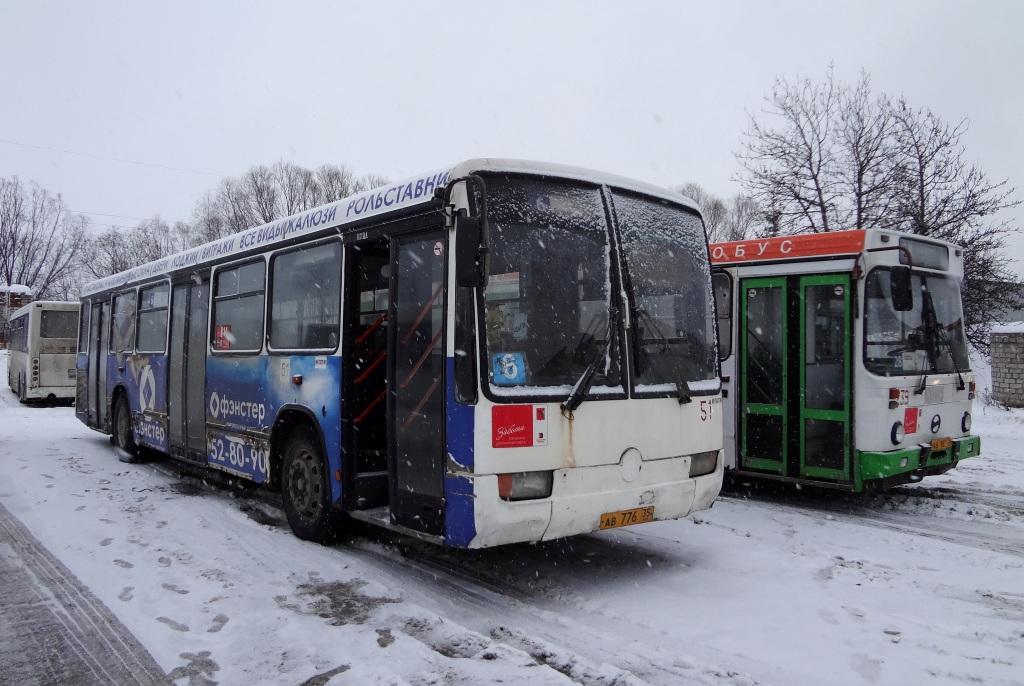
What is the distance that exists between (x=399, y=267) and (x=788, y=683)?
3706 millimetres

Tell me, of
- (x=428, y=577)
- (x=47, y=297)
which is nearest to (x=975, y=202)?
(x=428, y=577)

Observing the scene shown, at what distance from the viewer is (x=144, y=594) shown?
5.22 meters

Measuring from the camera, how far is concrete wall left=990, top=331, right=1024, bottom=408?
18.0 meters

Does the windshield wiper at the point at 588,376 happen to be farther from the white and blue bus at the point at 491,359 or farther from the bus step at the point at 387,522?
the bus step at the point at 387,522

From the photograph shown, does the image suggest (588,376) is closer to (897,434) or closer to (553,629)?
(553,629)

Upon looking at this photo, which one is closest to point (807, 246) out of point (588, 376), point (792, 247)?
point (792, 247)

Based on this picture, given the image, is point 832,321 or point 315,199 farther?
point 315,199

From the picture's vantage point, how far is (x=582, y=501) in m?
5.08

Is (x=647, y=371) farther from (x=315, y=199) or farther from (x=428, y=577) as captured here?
(x=315, y=199)

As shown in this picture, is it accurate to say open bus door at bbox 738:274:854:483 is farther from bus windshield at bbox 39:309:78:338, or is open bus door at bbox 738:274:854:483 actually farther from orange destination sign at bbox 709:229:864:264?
bus windshield at bbox 39:309:78:338

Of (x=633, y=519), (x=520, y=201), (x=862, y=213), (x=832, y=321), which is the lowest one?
(x=633, y=519)

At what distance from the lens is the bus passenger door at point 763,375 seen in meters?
8.40

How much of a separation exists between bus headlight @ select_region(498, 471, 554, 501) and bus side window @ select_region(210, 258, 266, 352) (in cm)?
381

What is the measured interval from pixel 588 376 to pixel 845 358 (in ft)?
13.2
